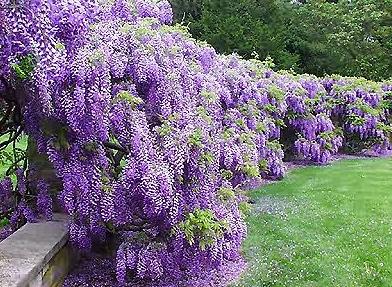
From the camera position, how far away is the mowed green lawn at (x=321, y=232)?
565cm

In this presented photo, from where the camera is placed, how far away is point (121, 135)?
196 inches

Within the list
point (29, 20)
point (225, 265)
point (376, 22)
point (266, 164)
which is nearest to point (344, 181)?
point (266, 164)

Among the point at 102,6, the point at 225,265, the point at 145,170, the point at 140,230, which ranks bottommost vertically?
the point at 225,265

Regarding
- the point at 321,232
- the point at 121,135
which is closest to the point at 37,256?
the point at 121,135

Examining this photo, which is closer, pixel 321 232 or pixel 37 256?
pixel 37 256

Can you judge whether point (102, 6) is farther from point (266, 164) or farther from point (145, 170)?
point (266, 164)

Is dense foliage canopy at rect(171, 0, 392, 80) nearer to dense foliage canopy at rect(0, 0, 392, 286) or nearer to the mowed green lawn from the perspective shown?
the mowed green lawn

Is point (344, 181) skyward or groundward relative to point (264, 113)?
Result: groundward

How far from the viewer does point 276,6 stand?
22703mm

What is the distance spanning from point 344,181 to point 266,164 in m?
1.53

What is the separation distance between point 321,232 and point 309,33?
57.1 ft

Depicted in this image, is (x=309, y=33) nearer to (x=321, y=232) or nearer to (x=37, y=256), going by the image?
(x=321, y=232)

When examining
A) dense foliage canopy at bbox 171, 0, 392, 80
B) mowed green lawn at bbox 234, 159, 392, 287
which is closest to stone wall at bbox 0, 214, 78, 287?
mowed green lawn at bbox 234, 159, 392, 287

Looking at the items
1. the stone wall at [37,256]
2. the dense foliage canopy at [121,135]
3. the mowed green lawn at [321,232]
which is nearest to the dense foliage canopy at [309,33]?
the mowed green lawn at [321,232]
